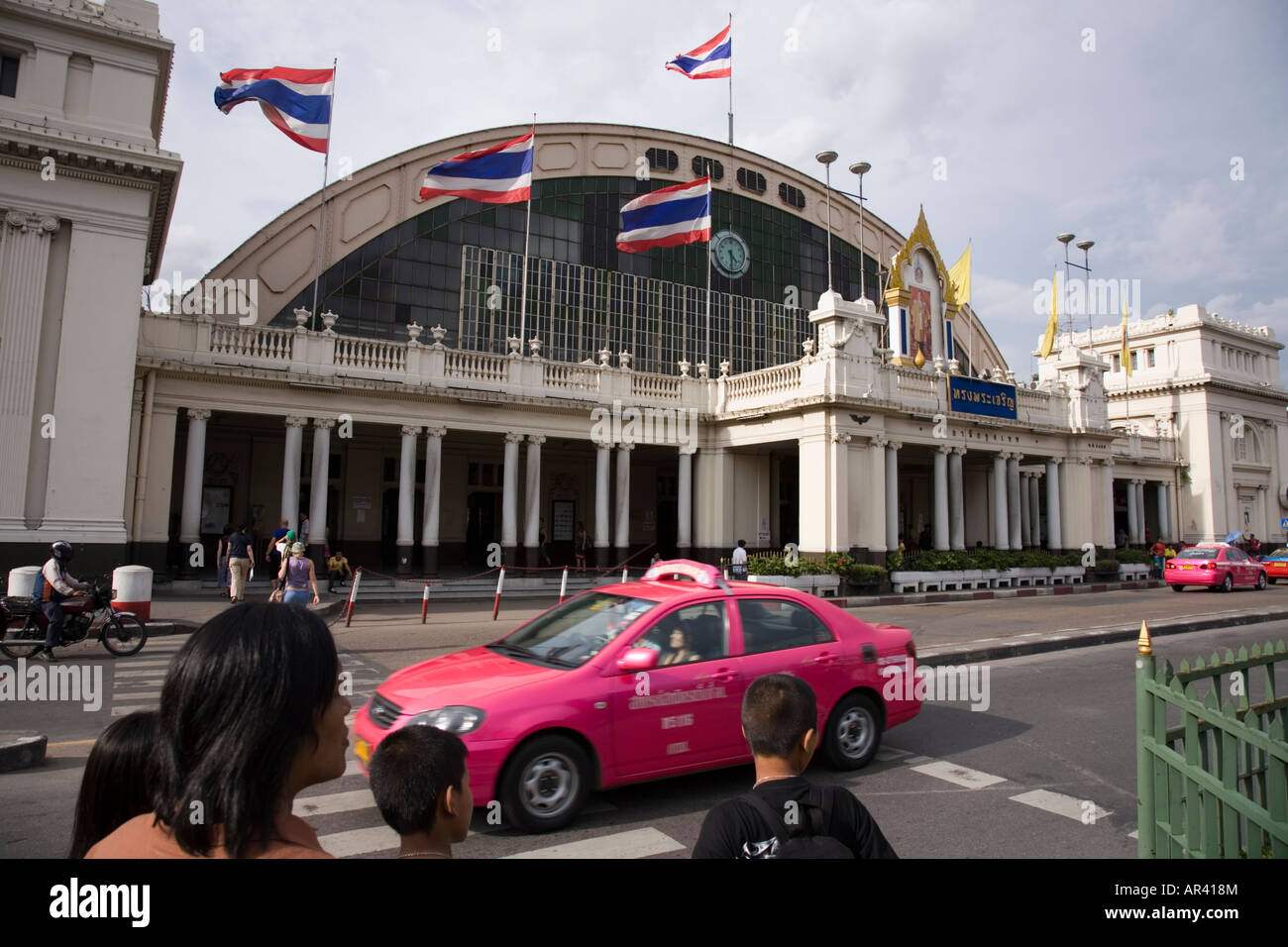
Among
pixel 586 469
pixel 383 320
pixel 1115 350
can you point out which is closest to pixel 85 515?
pixel 383 320

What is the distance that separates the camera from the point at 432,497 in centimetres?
2319

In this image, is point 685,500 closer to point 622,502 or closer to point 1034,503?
point 622,502

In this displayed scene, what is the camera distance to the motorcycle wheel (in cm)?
1206

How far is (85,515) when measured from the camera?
17516mm

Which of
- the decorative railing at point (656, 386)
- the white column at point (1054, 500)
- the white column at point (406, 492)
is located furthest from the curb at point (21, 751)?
the white column at point (1054, 500)

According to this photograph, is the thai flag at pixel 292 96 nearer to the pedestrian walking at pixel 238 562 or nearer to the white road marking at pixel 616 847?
the pedestrian walking at pixel 238 562

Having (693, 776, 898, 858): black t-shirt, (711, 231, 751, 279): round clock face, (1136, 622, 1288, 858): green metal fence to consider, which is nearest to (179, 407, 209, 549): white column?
(693, 776, 898, 858): black t-shirt

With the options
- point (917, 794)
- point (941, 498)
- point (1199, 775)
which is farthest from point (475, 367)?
point (1199, 775)

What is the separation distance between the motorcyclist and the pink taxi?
323 inches

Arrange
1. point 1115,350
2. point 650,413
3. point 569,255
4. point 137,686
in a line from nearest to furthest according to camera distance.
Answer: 1. point 137,686
2. point 650,413
3. point 569,255
4. point 1115,350

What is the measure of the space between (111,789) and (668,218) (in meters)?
25.9

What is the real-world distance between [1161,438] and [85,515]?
51118 millimetres

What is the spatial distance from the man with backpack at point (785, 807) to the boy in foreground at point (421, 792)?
30.3 inches
